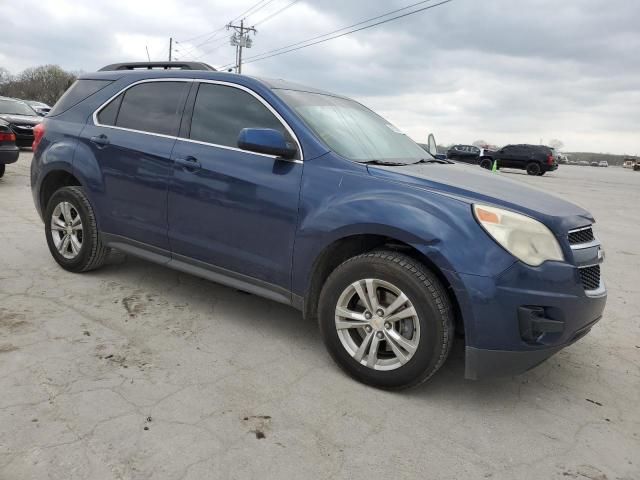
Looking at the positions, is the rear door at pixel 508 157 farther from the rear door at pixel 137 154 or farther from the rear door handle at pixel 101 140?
the rear door handle at pixel 101 140

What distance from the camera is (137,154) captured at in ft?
12.9

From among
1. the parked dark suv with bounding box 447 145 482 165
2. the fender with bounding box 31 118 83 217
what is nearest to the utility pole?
the parked dark suv with bounding box 447 145 482 165

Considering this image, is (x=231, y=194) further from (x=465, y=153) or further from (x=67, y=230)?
(x=465, y=153)

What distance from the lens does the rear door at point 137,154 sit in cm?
382

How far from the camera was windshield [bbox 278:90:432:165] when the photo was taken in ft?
11.0

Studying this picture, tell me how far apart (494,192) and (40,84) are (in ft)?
281

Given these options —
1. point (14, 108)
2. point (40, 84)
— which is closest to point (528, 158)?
point (14, 108)

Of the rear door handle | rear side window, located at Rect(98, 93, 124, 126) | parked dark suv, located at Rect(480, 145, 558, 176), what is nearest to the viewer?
the rear door handle

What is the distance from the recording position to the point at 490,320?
261cm

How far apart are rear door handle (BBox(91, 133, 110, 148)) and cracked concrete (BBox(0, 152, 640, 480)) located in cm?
119

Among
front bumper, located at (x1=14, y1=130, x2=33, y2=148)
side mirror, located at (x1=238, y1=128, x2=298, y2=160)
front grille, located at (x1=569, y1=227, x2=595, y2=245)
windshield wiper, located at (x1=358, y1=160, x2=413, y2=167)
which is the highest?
side mirror, located at (x1=238, y1=128, x2=298, y2=160)

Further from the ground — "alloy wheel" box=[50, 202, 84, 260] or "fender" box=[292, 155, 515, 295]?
"fender" box=[292, 155, 515, 295]

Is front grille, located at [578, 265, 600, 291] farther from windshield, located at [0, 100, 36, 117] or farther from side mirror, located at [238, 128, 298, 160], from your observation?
windshield, located at [0, 100, 36, 117]

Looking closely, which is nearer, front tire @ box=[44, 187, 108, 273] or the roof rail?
the roof rail
